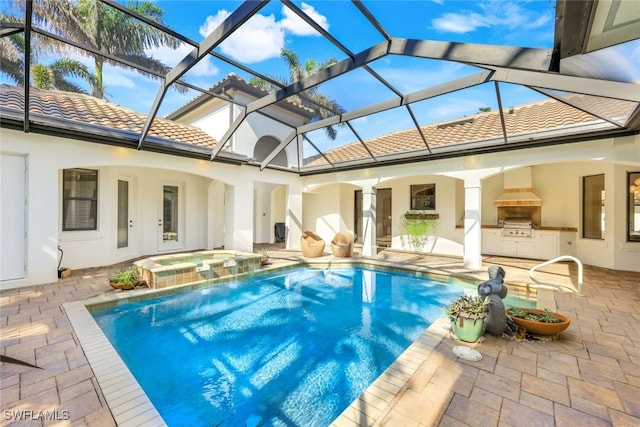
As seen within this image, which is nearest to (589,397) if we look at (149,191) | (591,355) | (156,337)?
(591,355)

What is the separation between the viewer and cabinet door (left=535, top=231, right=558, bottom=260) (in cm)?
898

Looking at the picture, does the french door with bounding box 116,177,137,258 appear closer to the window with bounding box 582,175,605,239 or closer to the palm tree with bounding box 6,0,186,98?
the palm tree with bounding box 6,0,186,98

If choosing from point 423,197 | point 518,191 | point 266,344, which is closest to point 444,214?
point 423,197

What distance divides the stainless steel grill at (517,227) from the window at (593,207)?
4.64 ft

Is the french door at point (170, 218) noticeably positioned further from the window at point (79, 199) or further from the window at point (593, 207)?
the window at point (593, 207)

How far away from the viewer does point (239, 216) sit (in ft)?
32.0

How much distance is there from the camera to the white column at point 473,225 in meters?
7.95

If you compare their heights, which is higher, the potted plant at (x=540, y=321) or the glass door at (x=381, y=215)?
the glass door at (x=381, y=215)

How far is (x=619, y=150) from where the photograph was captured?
19.8 ft

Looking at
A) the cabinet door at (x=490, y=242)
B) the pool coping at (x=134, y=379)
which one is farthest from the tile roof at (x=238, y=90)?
the cabinet door at (x=490, y=242)

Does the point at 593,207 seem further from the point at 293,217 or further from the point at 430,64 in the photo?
the point at 293,217

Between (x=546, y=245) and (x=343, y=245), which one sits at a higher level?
(x=546, y=245)

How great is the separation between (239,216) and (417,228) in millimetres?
6916

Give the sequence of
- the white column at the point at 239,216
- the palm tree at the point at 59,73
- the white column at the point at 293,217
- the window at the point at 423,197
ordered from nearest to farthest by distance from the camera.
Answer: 1. the white column at the point at 239,216
2. the window at the point at 423,197
3. the white column at the point at 293,217
4. the palm tree at the point at 59,73
